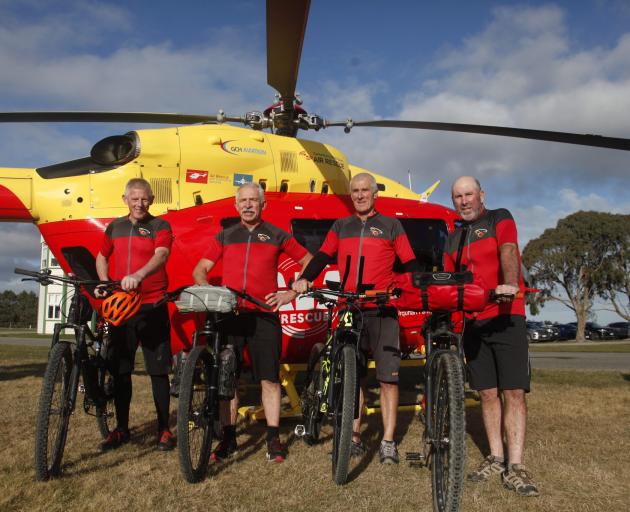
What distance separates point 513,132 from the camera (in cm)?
547

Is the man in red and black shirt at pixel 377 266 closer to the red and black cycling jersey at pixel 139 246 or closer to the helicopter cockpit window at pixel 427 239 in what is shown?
the red and black cycling jersey at pixel 139 246

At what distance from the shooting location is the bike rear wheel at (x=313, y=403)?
3926 millimetres

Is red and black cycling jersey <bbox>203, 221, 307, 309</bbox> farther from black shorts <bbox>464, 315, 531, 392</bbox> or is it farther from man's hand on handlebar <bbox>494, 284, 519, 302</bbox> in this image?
man's hand on handlebar <bbox>494, 284, 519, 302</bbox>

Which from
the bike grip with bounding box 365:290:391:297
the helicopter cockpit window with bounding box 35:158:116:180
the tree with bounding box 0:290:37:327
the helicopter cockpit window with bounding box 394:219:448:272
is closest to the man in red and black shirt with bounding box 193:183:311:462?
the bike grip with bounding box 365:290:391:297

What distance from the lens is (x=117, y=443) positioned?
4.41 metres

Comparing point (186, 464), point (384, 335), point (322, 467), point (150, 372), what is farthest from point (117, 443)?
point (384, 335)

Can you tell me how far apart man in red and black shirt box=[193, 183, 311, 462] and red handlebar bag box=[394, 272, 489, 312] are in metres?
1.27

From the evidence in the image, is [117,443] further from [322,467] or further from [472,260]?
[472,260]

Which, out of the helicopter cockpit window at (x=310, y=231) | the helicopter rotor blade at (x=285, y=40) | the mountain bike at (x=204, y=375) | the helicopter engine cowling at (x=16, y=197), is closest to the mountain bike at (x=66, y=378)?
the mountain bike at (x=204, y=375)

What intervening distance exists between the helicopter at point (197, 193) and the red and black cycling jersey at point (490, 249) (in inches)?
79.4

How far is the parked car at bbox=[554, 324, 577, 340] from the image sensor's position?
34.9 meters

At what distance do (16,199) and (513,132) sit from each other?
18.4 ft

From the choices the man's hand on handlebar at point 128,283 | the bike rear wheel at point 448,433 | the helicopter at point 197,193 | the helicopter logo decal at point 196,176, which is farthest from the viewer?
the helicopter logo decal at point 196,176

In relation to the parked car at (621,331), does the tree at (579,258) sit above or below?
above
